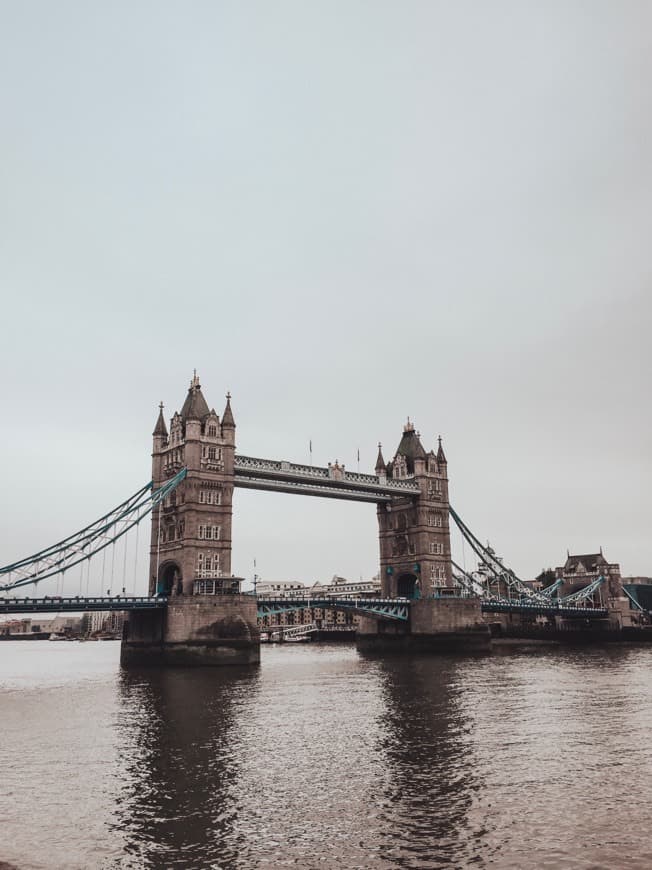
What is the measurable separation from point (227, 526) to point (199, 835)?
177ft

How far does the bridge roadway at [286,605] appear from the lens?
191ft

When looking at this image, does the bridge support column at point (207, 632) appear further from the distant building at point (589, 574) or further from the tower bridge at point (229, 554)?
the distant building at point (589, 574)

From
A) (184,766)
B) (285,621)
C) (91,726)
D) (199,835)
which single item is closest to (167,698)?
(91,726)

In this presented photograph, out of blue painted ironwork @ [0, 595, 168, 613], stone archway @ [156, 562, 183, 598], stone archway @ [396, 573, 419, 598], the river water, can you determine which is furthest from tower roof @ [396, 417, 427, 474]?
the river water

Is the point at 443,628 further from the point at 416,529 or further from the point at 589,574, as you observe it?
the point at 589,574

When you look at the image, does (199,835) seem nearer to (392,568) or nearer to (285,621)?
(392,568)

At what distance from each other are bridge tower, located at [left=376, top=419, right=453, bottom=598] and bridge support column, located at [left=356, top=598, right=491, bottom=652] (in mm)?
3146

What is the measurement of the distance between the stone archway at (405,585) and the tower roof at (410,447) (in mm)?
12729

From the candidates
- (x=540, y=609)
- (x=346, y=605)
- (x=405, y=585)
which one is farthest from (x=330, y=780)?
(x=540, y=609)

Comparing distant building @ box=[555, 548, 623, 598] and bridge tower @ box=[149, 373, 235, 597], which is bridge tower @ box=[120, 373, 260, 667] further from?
distant building @ box=[555, 548, 623, 598]

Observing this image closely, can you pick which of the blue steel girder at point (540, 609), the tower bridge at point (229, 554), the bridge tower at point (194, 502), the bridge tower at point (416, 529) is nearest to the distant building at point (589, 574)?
the blue steel girder at point (540, 609)

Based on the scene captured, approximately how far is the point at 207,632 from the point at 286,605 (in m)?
12.8

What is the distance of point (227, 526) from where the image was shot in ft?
226

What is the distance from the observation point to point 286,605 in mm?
72312
